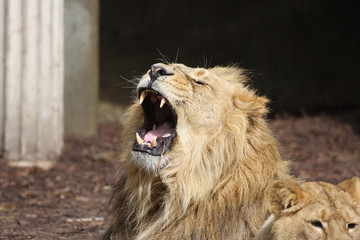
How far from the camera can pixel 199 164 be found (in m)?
4.34

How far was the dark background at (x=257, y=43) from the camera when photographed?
38.7 ft

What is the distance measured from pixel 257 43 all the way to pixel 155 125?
787cm

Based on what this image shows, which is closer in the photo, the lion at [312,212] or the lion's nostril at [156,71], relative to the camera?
the lion at [312,212]

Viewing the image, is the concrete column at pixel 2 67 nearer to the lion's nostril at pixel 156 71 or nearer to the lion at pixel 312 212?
the lion's nostril at pixel 156 71

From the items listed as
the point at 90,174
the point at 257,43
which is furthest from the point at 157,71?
the point at 257,43

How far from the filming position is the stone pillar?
26.4 feet

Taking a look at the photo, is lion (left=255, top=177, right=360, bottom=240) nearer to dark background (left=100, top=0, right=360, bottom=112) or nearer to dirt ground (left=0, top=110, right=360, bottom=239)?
dirt ground (left=0, top=110, right=360, bottom=239)

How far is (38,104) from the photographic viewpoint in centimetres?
820

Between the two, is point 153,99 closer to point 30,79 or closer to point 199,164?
point 199,164

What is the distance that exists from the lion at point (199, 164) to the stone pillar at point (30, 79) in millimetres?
3879

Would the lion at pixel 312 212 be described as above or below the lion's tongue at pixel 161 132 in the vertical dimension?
below

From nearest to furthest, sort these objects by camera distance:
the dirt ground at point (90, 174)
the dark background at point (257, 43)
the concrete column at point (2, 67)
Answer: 1. the dirt ground at point (90, 174)
2. the concrete column at point (2, 67)
3. the dark background at point (257, 43)

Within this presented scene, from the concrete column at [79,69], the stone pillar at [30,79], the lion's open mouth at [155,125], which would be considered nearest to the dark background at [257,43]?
the concrete column at [79,69]

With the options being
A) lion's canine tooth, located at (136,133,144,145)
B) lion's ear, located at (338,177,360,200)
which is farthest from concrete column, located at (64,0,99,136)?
lion's ear, located at (338,177,360,200)
